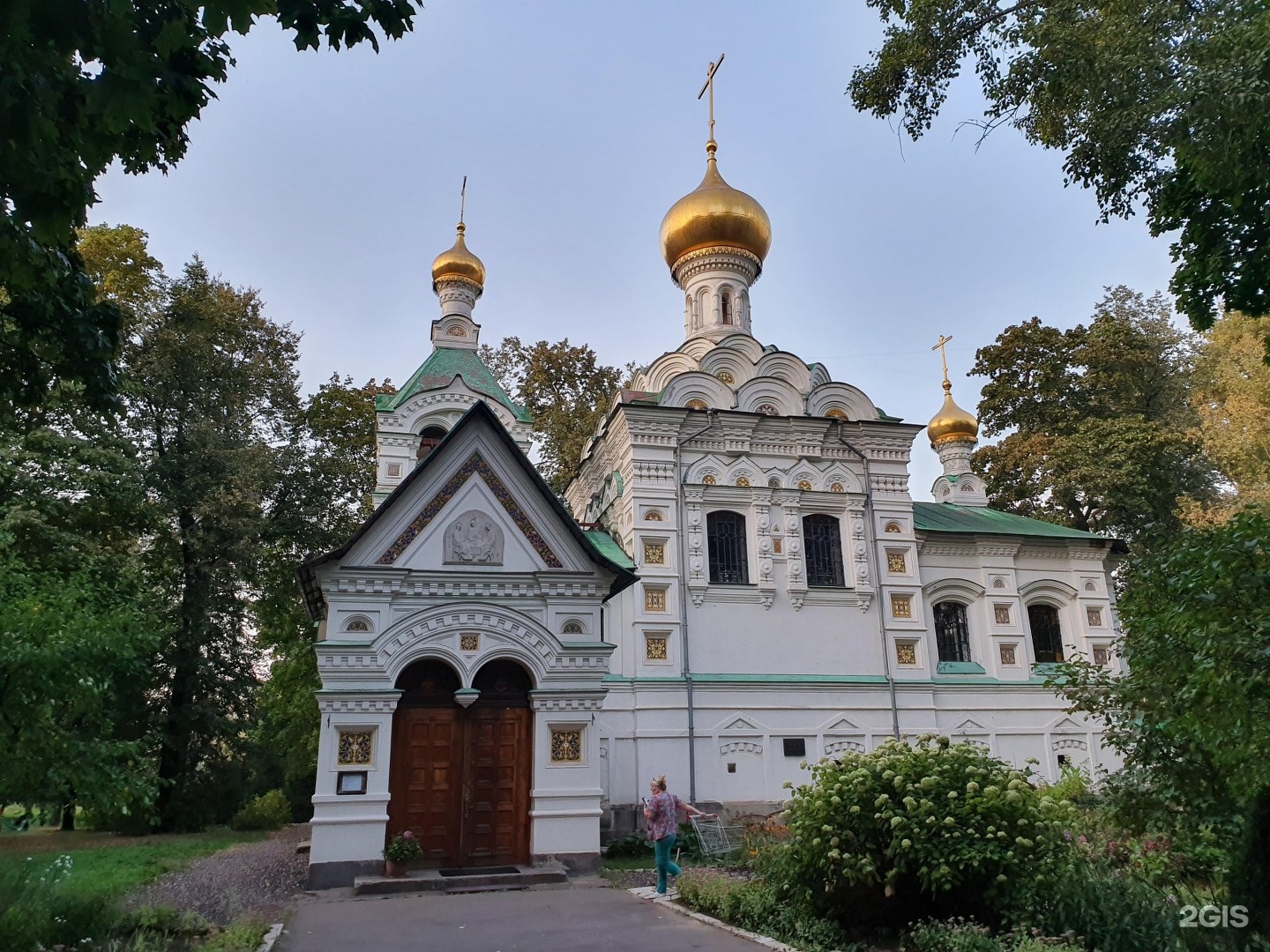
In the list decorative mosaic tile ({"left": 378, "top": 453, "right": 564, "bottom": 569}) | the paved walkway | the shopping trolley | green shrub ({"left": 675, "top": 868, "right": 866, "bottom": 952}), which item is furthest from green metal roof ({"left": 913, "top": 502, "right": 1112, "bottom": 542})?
the paved walkway

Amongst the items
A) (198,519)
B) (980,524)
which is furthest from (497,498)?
(980,524)

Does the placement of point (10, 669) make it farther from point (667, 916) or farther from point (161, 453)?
point (161, 453)

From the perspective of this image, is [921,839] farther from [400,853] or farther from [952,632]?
[952,632]

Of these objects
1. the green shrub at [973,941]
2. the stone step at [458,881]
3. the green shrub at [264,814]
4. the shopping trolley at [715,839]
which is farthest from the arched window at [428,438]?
the green shrub at [973,941]

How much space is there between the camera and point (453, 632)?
11.5 metres

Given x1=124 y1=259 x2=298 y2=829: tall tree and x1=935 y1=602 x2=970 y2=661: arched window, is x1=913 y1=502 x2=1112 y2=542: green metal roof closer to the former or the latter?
x1=935 y1=602 x2=970 y2=661: arched window

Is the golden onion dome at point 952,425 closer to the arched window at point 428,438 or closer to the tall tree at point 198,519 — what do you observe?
the arched window at point 428,438

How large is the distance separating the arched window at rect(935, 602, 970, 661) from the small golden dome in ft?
39.3

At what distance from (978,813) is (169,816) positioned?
18.6 metres

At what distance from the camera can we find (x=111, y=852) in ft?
49.5

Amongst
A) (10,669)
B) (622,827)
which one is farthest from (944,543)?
(10,669)

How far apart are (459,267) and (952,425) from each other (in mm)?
14083

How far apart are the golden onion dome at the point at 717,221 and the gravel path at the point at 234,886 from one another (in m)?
15.1

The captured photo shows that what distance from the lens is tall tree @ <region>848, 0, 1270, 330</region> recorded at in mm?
6684
